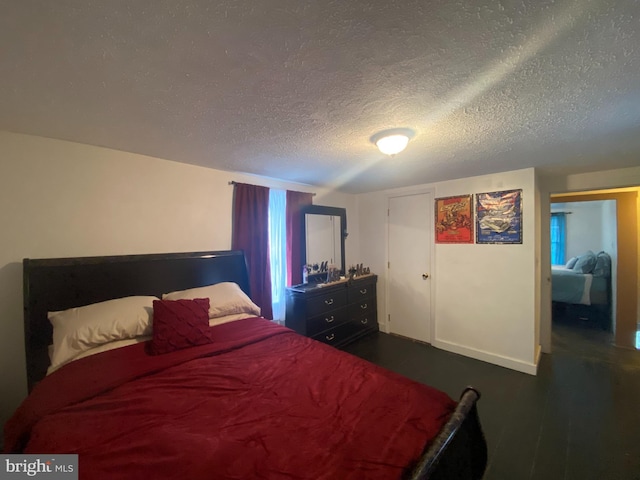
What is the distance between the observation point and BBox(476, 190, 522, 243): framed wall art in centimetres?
274

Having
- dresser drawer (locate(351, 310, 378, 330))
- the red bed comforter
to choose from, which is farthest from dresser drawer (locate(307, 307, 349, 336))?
the red bed comforter

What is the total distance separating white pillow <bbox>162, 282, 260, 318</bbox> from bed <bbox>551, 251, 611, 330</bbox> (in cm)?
521

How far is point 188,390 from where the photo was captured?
1282mm

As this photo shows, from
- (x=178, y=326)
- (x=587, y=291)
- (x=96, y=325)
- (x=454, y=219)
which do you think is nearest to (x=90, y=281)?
(x=96, y=325)

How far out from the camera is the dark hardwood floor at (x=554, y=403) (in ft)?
5.26

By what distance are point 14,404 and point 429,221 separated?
4.30 metres

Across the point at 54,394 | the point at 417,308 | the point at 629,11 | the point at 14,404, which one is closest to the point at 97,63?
the point at 54,394

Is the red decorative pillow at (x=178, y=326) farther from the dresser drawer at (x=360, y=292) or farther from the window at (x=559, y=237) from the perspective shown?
the window at (x=559, y=237)

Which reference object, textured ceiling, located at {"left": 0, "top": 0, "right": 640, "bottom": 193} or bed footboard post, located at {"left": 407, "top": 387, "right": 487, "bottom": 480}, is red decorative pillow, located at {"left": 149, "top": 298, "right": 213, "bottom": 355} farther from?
bed footboard post, located at {"left": 407, "top": 387, "right": 487, "bottom": 480}

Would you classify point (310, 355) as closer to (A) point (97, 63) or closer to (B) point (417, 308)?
(A) point (97, 63)

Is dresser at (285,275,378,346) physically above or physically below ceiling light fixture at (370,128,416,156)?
below

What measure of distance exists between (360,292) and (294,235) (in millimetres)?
1305

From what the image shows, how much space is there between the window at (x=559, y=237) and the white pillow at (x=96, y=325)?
824 cm

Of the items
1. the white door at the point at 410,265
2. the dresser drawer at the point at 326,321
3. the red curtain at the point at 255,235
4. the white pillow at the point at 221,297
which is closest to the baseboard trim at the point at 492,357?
the white door at the point at 410,265
